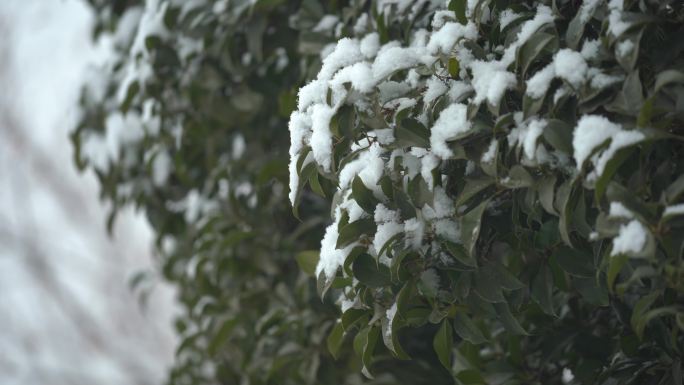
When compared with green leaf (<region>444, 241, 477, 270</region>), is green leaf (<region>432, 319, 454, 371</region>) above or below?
below

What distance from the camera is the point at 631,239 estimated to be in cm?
96

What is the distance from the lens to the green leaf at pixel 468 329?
4.09ft

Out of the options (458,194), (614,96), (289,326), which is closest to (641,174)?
(614,96)

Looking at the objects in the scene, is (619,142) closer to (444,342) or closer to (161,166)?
(444,342)

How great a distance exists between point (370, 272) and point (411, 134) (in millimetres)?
231

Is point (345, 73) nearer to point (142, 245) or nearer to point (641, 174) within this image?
point (641, 174)

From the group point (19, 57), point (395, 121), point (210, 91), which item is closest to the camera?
point (395, 121)

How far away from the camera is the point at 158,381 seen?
227 inches

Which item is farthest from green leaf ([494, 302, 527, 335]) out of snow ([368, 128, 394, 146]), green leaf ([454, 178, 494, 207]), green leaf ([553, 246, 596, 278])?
snow ([368, 128, 394, 146])

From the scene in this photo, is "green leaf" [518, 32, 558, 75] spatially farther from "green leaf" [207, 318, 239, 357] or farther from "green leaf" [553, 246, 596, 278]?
"green leaf" [207, 318, 239, 357]

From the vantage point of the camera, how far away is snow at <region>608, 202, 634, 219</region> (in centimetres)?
97

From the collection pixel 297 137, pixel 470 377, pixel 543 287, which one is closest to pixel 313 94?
pixel 297 137

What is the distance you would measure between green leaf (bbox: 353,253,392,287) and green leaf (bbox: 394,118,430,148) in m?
0.20

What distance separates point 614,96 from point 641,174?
112 millimetres
